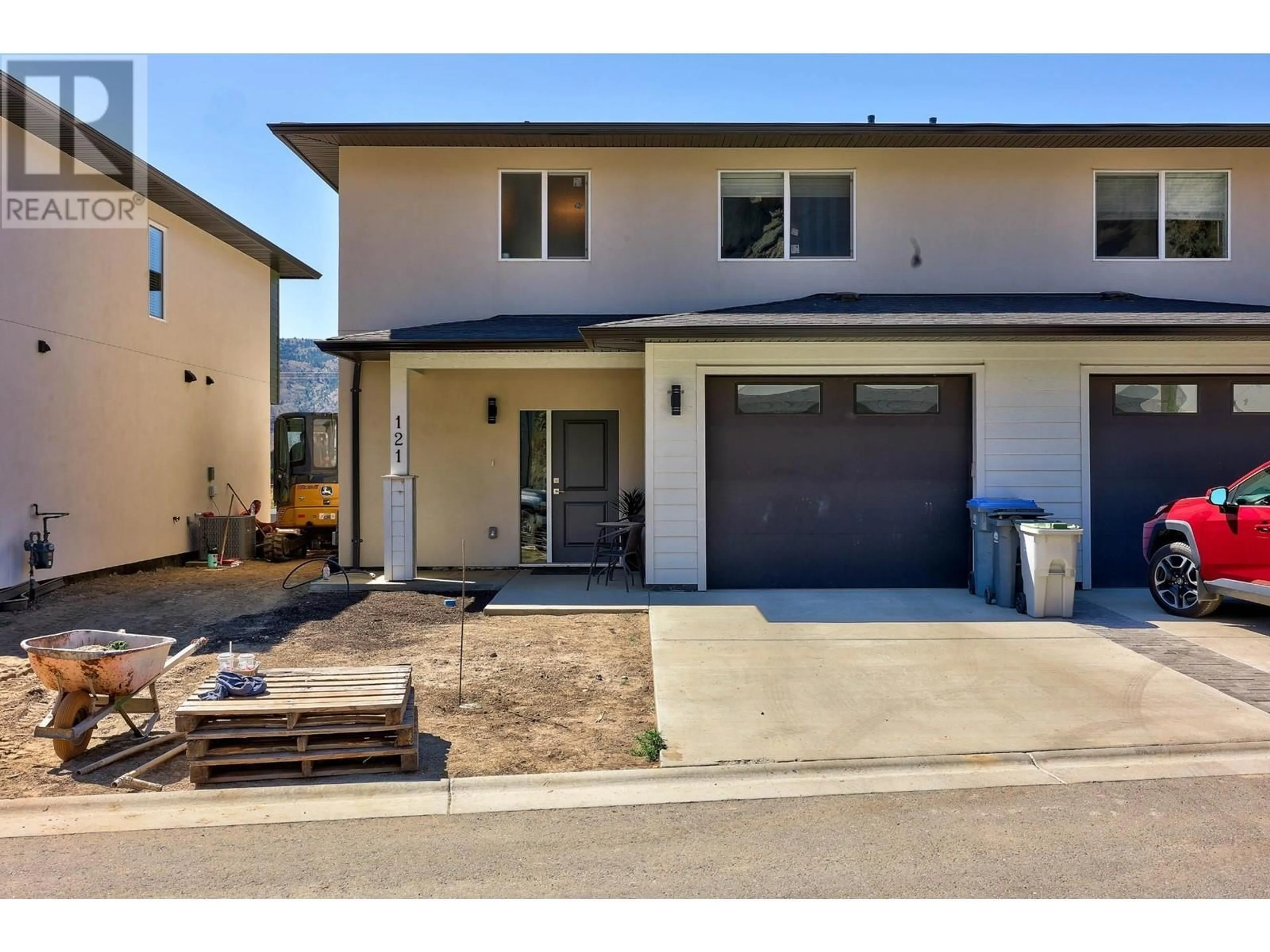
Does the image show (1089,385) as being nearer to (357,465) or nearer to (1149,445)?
(1149,445)

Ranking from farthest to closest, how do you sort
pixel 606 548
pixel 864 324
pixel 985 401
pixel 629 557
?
pixel 606 548 → pixel 629 557 → pixel 985 401 → pixel 864 324

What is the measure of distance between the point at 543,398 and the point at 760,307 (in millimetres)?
3471

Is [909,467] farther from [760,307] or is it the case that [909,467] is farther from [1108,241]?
[1108,241]

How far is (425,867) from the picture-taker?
3.87m

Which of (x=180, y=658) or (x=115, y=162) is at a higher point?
(x=115, y=162)

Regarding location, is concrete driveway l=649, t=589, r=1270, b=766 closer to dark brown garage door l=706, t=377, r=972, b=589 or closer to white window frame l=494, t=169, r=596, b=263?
dark brown garage door l=706, t=377, r=972, b=589

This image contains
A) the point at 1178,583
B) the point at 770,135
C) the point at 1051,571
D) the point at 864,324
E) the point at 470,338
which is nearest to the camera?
the point at 1051,571

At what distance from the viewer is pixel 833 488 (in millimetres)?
10734

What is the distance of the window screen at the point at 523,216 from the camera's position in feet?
41.1

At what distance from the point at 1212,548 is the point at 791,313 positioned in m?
5.09

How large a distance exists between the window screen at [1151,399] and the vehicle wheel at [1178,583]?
7.49 feet

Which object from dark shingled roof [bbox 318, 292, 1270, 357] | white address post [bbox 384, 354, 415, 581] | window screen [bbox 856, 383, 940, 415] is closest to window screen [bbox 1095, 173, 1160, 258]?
dark shingled roof [bbox 318, 292, 1270, 357]

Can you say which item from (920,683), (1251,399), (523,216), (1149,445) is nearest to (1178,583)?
(1149,445)

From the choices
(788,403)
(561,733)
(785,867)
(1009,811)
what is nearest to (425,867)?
(785,867)
